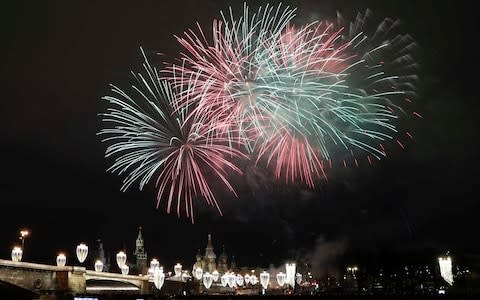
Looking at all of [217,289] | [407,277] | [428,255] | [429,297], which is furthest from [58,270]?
[217,289]

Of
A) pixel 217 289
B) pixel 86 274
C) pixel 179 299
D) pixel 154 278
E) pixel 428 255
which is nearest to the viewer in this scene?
pixel 179 299

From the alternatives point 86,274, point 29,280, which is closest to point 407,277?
point 86,274

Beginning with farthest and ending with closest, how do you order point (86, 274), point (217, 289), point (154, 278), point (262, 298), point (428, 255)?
point (217, 289) < point (428, 255) < point (154, 278) < point (86, 274) < point (262, 298)

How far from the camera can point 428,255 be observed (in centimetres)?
12962

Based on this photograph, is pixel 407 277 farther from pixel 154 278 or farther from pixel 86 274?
pixel 86 274

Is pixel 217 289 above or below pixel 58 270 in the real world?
below

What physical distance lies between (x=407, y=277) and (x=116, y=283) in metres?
64.9

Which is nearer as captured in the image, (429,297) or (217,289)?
(429,297)

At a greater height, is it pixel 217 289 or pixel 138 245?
pixel 138 245

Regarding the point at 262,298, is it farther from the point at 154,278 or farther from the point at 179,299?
the point at 154,278

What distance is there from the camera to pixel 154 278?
104938 mm

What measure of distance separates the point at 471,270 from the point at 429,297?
249ft

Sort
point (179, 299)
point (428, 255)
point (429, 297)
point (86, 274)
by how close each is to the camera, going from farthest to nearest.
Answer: point (428, 255) → point (86, 274) → point (179, 299) → point (429, 297)

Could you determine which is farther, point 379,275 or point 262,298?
point 379,275
